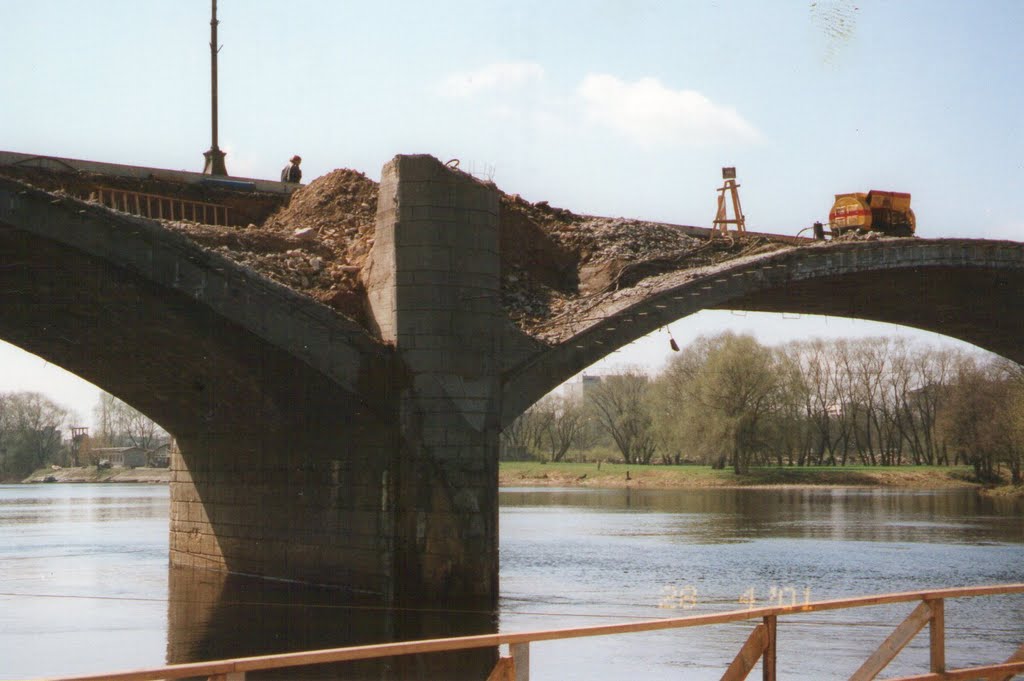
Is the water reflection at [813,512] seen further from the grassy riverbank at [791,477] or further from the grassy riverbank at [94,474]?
the grassy riverbank at [94,474]

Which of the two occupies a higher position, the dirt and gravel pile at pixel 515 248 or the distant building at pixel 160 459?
the dirt and gravel pile at pixel 515 248

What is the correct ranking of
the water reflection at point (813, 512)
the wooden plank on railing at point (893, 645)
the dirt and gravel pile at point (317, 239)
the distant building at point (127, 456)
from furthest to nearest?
the distant building at point (127, 456)
the water reflection at point (813, 512)
the dirt and gravel pile at point (317, 239)
the wooden plank on railing at point (893, 645)

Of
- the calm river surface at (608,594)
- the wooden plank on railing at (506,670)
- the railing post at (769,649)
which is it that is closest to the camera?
the wooden plank on railing at (506,670)

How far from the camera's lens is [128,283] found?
855 inches

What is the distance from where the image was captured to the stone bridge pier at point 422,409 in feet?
75.8

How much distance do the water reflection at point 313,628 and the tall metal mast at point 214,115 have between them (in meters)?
9.42

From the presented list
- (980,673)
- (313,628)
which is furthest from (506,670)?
(313,628)

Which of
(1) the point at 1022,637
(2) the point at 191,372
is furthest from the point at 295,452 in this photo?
(1) the point at 1022,637

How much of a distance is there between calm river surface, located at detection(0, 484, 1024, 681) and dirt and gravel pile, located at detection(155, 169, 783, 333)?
6.12 m

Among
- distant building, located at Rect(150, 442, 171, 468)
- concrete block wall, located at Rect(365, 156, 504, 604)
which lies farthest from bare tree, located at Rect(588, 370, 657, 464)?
concrete block wall, located at Rect(365, 156, 504, 604)

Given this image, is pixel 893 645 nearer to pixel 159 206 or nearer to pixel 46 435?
pixel 159 206

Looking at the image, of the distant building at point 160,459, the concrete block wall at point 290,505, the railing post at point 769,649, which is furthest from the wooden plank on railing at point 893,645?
the distant building at point 160,459

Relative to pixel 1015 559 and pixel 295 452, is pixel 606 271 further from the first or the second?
pixel 1015 559

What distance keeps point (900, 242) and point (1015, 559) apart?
9997mm
